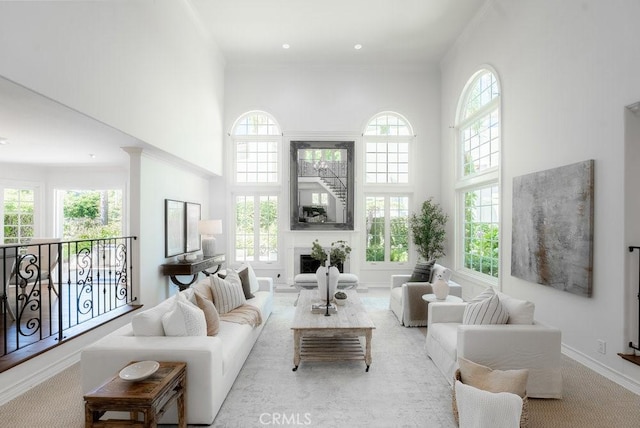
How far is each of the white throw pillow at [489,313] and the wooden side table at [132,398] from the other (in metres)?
2.37

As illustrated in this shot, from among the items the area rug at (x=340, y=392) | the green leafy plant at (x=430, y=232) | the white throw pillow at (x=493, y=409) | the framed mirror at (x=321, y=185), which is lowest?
the area rug at (x=340, y=392)

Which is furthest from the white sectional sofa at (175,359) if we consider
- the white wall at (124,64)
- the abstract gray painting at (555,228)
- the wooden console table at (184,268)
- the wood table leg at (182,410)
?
the abstract gray painting at (555,228)

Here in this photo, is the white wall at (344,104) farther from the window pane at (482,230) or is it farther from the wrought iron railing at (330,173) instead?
the window pane at (482,230)

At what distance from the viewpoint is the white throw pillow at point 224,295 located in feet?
12.0

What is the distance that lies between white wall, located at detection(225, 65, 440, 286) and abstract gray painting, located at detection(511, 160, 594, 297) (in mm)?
3048

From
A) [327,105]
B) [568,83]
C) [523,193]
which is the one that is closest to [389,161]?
[327,105]

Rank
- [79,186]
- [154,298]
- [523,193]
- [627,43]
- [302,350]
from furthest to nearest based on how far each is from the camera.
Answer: [79,186]
[154,298]
[523,193]
[302,350]
[627,43]

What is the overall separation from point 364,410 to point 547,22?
471 cm

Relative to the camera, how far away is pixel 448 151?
6.93m

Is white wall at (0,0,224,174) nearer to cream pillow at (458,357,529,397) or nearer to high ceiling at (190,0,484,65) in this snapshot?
high ceiling at (190,0,484,65)

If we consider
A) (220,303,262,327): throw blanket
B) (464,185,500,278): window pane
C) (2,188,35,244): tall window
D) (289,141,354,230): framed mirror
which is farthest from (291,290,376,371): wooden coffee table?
(2,188,35,244): tall window

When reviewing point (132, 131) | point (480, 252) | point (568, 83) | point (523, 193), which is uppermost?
point (568, 83)

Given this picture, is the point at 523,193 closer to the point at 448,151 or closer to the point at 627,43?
the point at 627,43

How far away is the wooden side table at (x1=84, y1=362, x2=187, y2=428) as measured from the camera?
5.98ft
